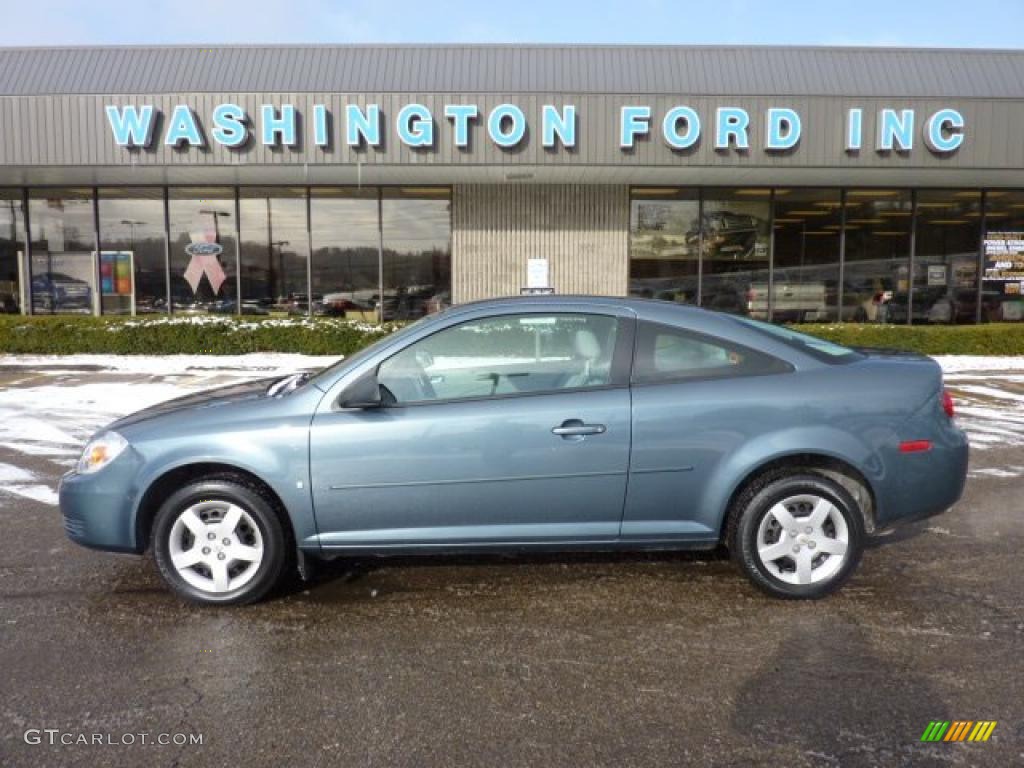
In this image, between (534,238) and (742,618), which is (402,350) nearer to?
(742,618)

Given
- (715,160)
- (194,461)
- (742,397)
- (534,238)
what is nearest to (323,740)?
(194,461)

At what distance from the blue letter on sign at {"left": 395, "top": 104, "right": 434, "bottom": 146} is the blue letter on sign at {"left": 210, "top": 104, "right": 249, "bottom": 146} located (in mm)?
2651

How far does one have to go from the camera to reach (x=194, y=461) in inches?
159

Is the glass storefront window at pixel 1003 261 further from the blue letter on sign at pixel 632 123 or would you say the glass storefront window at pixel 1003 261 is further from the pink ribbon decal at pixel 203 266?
the pink ribbon decal at pixel 203 266

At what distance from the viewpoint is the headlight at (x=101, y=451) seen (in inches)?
163

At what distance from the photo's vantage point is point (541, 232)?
17297mm

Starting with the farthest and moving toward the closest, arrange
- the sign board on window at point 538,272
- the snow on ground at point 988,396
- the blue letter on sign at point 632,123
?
the sign board on window at point 538,272
the blue letter on sign at point 632,123
the snow on ground at point 988,396

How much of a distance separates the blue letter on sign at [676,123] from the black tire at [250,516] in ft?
39.1

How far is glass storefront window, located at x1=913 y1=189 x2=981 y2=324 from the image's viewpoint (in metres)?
17.7

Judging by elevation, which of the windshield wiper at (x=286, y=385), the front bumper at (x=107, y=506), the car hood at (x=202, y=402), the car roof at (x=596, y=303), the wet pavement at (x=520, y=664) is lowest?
the wet pavement at (x=520, y=664)

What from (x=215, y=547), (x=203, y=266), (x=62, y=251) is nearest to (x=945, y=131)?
(x=203, y=266)

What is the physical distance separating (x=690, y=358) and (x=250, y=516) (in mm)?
2287

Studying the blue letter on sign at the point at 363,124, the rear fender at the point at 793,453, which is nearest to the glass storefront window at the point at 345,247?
the blue letter on sign at the point at 363,124
